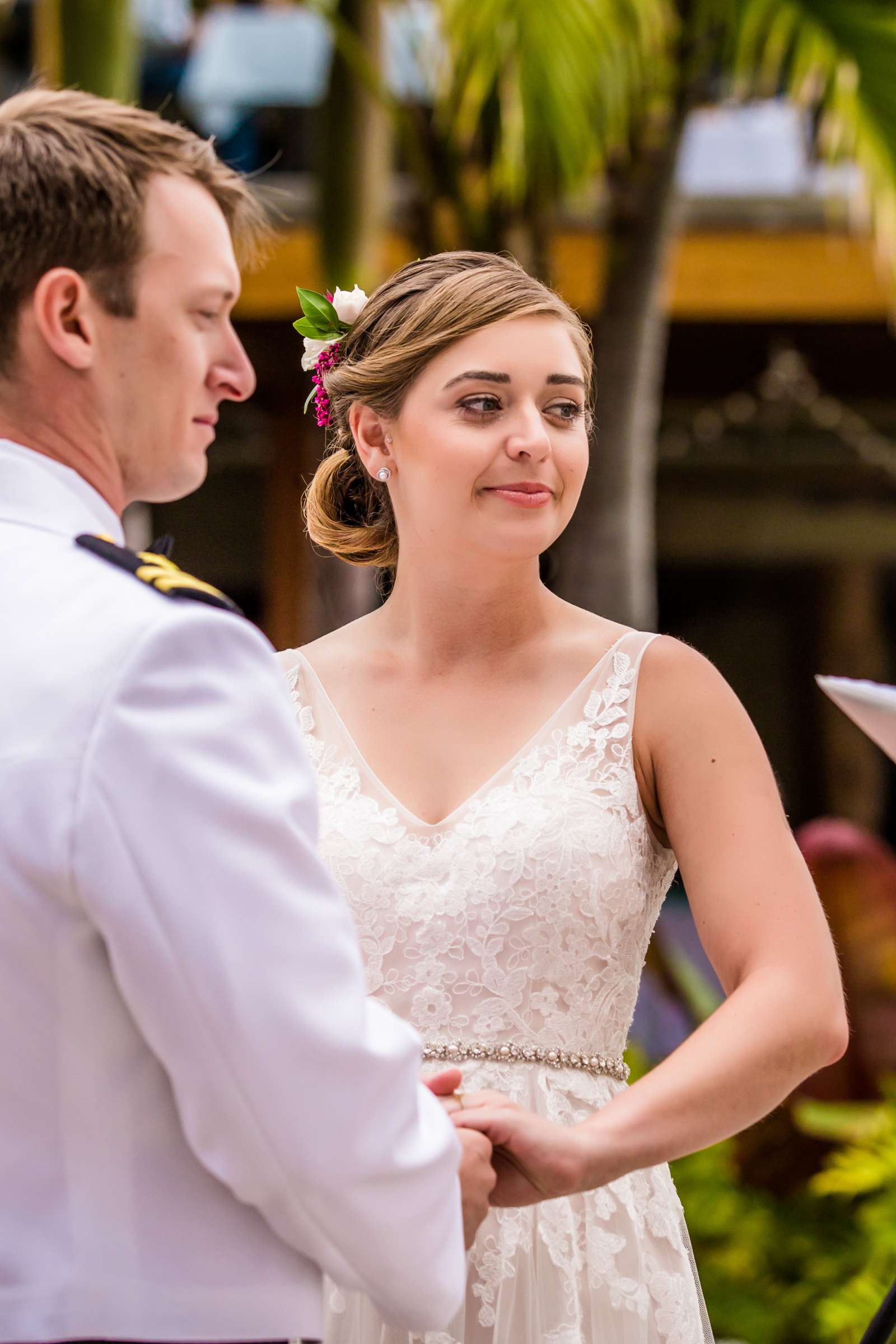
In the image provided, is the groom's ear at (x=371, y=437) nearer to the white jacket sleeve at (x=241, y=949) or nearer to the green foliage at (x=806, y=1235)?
the white jacket sleeve at (x=241, y=949)

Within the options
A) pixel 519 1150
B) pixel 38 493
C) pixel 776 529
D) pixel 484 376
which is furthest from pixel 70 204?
pixel 776 529

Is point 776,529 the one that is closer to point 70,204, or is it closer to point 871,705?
point 871,705

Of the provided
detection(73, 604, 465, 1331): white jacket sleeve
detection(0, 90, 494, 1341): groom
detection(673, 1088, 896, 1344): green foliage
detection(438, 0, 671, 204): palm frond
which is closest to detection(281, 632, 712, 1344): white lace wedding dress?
detection(0, 90, 494, 1341): groom

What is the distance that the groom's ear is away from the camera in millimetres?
2092

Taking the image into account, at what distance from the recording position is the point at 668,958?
493cm

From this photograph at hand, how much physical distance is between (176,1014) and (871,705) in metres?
0.77

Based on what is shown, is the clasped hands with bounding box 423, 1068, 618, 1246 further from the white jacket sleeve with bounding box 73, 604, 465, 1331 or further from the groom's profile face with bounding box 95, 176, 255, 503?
the groom's profile face with bounding box 95, 176, 255, 503

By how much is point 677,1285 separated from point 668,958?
316 centimetres

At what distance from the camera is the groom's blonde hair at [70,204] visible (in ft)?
4.53

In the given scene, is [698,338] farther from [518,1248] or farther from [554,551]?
[518,1248]

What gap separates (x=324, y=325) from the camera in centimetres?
224

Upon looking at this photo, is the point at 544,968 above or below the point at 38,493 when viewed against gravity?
below

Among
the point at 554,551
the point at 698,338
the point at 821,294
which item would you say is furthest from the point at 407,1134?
the point at 698,338

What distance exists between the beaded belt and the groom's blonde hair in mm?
968
